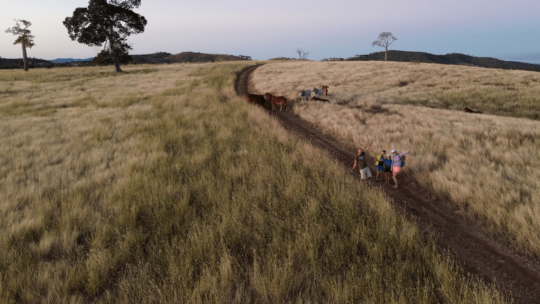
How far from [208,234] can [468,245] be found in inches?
158

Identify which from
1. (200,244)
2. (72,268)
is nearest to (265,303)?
(200,244)

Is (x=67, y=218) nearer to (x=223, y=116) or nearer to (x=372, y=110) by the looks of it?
(x=223, y=116)

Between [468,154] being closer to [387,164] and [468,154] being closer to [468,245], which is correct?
[387,164]

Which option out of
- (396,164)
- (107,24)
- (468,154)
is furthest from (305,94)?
(107,24)

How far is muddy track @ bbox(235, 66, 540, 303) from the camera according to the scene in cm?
288

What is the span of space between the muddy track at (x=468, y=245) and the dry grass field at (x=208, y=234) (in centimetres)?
46

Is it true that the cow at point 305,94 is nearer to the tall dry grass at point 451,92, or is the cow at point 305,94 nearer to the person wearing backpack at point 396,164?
the tall dry grass at point 451,92

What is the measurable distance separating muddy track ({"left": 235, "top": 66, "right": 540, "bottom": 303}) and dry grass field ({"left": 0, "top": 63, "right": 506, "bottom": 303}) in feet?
1.50

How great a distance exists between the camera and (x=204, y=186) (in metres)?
5.06

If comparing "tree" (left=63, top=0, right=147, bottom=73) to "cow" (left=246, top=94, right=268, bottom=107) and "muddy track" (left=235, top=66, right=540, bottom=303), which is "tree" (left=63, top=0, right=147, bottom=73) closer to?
"cow" (left=246, top=94, right=268, bottom=107)

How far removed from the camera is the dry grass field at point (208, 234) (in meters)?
2.64

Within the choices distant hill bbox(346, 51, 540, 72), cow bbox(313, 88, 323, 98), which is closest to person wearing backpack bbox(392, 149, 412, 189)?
cow bbox(313, 88, 323, 98)

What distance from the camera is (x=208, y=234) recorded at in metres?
3.49

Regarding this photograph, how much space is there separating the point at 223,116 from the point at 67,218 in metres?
8.40
